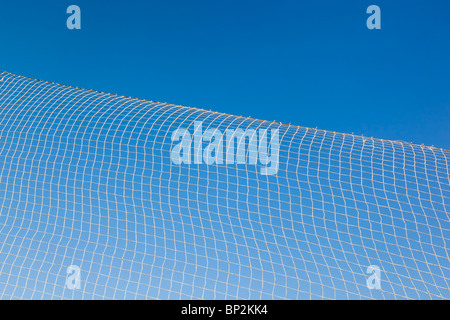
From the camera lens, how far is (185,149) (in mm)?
4766

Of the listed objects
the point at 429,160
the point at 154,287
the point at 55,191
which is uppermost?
the point at 429,160

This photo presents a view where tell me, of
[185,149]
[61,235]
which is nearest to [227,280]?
[185,149]

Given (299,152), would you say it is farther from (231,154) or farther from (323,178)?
(231,154)

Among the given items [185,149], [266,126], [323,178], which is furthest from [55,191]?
[323,178]

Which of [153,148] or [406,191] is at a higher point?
[153,148]

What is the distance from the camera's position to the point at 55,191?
4844mm

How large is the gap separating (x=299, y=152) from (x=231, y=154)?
753mm

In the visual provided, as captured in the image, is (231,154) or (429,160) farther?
(231,154)
